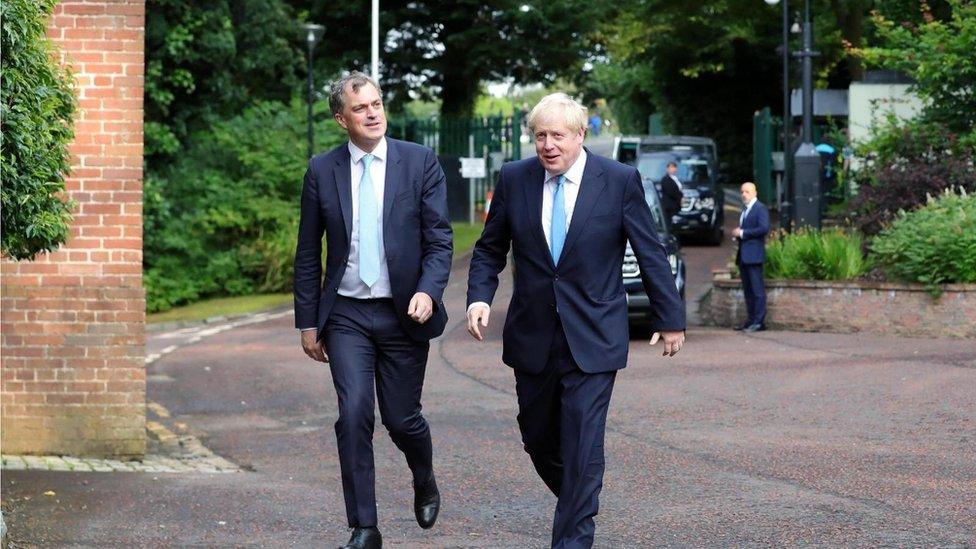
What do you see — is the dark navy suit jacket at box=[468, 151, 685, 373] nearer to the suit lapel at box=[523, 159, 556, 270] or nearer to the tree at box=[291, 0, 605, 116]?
the suit lapel at box=[523, 159, 556, 270]

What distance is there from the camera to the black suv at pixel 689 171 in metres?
31.8

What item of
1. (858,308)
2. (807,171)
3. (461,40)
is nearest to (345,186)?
(858,308)

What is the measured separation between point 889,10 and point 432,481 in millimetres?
23521

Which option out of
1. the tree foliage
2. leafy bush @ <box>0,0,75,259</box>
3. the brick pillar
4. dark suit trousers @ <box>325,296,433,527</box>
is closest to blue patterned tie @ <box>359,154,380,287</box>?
dark suit trousers @ <box>325,296,433,527</box>

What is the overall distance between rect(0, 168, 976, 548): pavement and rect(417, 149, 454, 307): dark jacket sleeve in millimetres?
1268

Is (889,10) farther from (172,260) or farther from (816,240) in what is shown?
(172,260)

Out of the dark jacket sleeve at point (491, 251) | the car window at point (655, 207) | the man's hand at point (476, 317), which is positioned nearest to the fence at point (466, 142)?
the car window at point (655, 207)

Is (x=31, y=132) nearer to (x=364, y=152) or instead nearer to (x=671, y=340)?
(x=364, y=152)

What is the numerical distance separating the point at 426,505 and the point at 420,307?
1073mm

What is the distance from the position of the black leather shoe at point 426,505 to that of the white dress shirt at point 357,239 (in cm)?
96

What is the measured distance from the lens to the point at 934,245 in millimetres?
16969

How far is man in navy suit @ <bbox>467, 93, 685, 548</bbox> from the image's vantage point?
6250 mm

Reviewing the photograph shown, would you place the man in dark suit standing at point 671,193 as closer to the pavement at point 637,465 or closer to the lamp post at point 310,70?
the lamp post at point 310,70

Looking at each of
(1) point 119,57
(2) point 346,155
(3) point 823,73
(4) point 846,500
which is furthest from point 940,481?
(3) point 823,73
